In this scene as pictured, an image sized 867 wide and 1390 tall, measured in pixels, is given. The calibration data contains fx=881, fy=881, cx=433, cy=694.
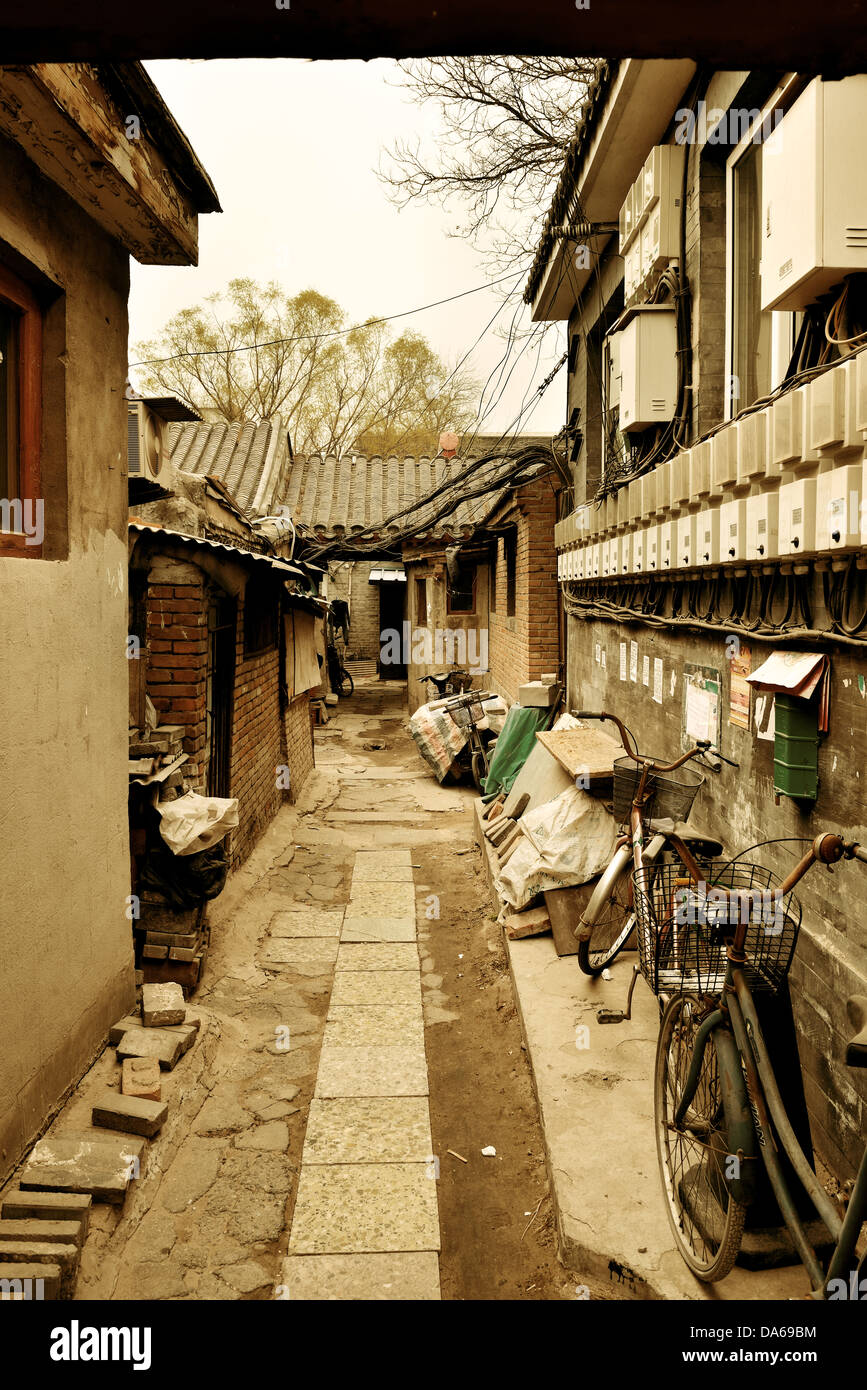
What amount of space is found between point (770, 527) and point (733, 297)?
2.12 metres

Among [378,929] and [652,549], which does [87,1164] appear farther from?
[652,549]

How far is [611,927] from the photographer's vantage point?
206 inches

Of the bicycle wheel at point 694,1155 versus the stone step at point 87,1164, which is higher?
the bicycle wheel at point 694,1155

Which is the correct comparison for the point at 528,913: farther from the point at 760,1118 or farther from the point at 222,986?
the point at 760,1118

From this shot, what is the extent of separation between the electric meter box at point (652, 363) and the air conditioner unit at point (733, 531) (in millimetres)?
1647

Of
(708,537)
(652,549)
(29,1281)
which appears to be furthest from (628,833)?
(29,1281)

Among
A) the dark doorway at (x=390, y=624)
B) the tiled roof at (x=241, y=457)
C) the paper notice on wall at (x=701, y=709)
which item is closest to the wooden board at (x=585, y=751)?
the paper notice on wall at (x=701, y=709)

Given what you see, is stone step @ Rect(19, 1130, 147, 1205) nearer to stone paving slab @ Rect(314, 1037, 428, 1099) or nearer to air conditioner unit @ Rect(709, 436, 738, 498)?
stone paving slab @ Rect(314, 1037, 428, 1099)

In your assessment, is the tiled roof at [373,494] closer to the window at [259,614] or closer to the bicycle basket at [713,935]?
the window at [259,614]

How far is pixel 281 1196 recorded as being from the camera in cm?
357

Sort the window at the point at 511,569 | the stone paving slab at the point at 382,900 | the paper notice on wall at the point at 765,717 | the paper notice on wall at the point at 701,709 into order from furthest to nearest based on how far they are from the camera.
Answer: the window at the point at 511,569 → the stone paving slab at the point at 382,900 → the paper notice on wall at the point at 701,709 → the paper notice on wall at the point at 765,717

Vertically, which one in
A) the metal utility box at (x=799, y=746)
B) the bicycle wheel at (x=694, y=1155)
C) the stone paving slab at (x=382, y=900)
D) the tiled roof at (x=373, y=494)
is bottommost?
the stone paving slab at (x=382, y=900)

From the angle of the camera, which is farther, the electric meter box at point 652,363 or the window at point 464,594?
the window at point 464,594

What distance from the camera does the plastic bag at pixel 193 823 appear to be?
15.3 feet
